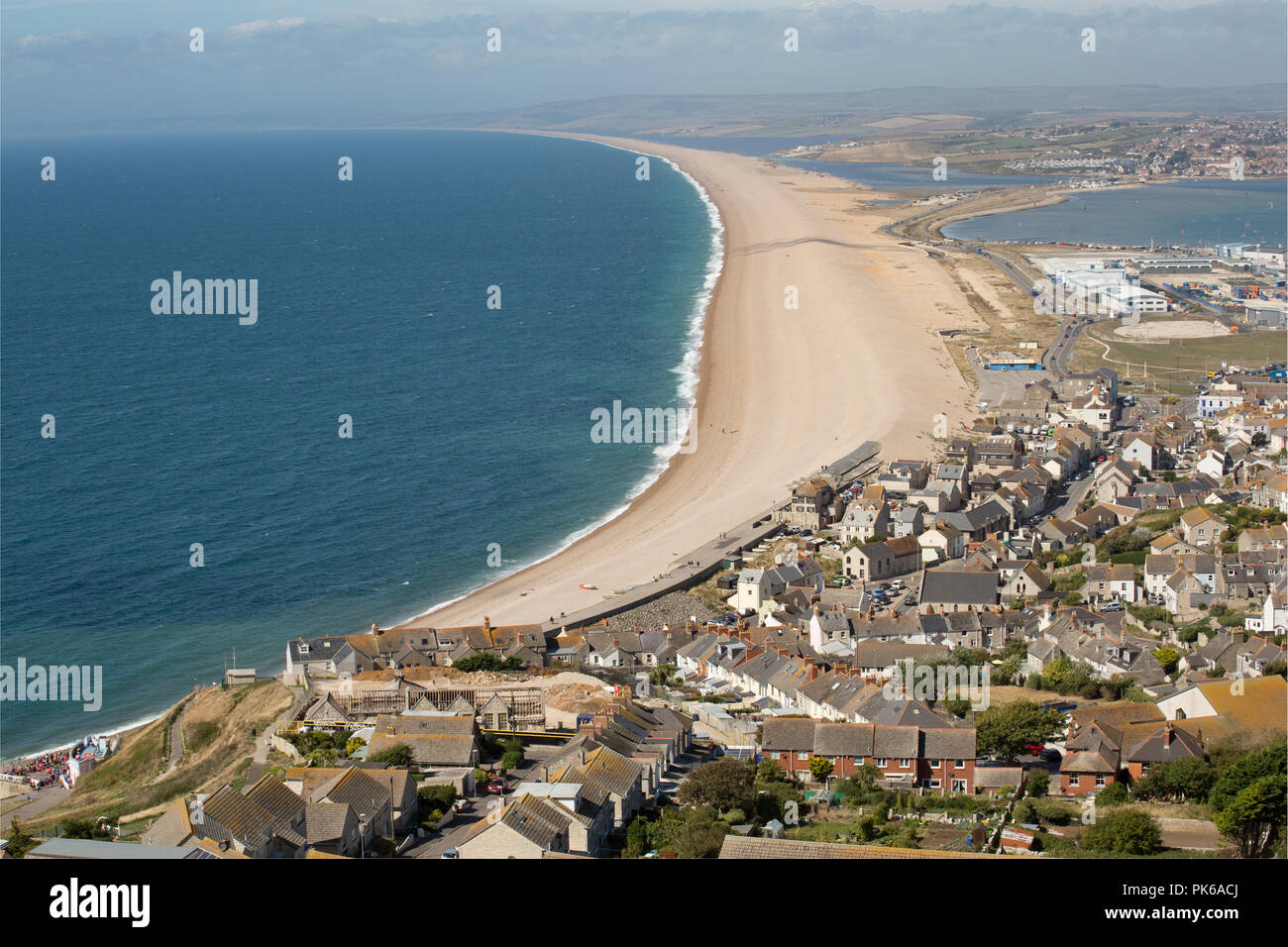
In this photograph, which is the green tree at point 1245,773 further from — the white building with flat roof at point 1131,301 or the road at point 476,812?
the white building with flat roof at point 1131,301

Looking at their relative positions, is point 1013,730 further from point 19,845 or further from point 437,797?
point 19,845

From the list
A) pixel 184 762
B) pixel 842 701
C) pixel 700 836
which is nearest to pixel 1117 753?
pixel 842 701

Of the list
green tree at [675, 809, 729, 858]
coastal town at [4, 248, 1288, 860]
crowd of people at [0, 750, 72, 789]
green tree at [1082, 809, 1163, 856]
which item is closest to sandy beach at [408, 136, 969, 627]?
coastal town at [4, 248, 1288, 860]

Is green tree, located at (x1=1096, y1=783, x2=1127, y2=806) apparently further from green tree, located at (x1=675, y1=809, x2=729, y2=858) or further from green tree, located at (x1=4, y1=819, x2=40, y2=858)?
green tree, located at (x1=4, y1=819, x2=40, y2=858)

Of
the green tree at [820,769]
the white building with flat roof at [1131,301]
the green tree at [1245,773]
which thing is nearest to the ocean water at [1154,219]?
the white building with flat roof at [1131,301]

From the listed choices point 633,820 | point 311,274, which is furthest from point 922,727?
point 311,274
